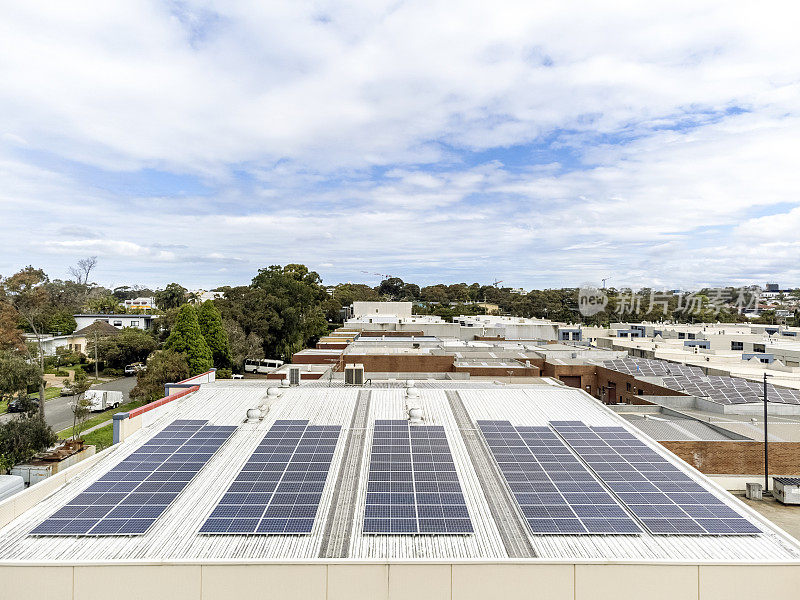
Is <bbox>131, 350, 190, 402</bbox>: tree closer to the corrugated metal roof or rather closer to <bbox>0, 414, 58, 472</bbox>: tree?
<bbox>0, 414, 58, 472</bbox>: tree

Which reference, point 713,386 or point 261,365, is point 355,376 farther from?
point 261,365

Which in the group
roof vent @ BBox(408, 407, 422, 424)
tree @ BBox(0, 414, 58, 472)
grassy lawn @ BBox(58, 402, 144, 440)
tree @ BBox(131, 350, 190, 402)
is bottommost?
grassy lawn @ BBox(58, 402, 144, 440)

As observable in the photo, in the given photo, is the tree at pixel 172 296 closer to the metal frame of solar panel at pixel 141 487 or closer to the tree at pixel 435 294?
the tree at pixel 435 294

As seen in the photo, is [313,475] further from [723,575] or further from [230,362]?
[230,362]

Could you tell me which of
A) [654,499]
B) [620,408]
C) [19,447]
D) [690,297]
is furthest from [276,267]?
[690,297]

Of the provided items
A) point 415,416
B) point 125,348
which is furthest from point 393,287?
point 415,416

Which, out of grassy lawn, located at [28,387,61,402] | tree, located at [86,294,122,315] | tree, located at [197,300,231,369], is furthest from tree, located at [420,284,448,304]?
grassy lawn, located at [28,387,61,402]

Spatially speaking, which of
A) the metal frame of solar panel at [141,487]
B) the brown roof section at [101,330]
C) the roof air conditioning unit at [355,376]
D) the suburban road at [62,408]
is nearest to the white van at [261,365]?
the suburban road at [62,408]
